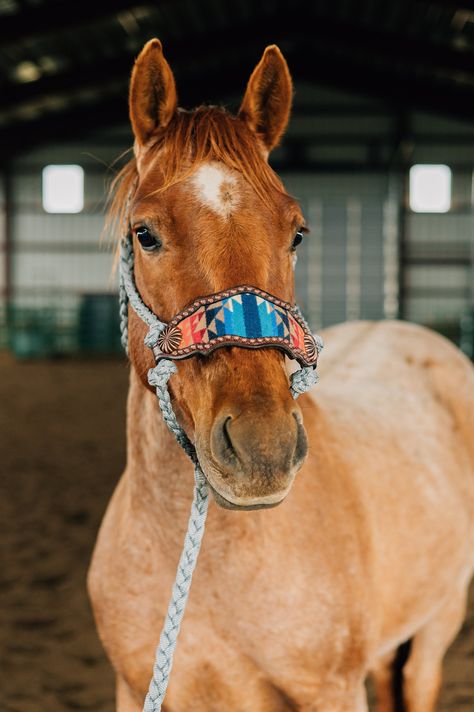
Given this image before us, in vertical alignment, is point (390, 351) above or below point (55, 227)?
below

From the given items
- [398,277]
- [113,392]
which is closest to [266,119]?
[113,392]

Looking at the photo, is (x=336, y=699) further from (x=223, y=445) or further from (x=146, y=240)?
(x=146, y=240)

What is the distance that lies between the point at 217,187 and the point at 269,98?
36 cm

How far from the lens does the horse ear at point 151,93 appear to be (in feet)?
5.04

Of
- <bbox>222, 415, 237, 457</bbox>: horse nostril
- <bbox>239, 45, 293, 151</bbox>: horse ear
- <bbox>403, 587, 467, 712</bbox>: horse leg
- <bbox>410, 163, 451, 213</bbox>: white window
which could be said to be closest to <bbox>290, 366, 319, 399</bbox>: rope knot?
<bbox>222, 415, 237, 457</bbox>: horse nostril

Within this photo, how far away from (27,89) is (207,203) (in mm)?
16021

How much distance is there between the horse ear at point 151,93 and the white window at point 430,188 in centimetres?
1934

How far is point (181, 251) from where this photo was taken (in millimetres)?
1396

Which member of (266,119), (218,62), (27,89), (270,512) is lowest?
(270,512)

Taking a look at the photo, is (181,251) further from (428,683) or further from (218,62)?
(218,62)

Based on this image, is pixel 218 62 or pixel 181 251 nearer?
pixel 181 251

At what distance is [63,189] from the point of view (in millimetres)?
21109

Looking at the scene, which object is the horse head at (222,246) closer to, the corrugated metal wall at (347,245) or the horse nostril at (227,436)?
the horse nostril at (227,436)

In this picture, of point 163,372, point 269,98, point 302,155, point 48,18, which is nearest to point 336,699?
point 163,372
